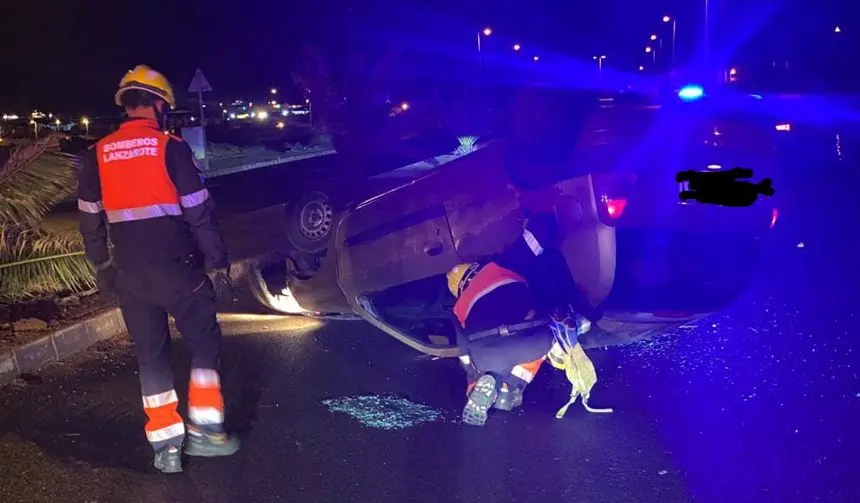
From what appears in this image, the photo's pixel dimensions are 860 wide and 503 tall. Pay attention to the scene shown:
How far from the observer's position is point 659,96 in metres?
5.00

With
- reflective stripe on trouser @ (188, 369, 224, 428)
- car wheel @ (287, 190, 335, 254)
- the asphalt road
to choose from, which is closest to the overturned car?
the asphalt road

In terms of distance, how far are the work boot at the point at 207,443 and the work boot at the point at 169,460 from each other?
0.46ft

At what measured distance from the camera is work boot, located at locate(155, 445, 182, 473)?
347 cm

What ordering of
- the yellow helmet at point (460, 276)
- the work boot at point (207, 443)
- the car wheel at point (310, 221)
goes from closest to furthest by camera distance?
the work boot at point (207, 443) → the yellow helmet at point (460, 276) → the car wheel at point (310, 221)

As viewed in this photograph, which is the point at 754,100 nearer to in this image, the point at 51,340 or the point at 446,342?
the point at 446,342

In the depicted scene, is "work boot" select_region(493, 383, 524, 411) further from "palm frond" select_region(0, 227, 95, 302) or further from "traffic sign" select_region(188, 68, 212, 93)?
"traffic sign" select_region(188, 68, 212, 93)

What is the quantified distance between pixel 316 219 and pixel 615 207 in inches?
125

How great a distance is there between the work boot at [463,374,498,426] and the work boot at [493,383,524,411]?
0.10m

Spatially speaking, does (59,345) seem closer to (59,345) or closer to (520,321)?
(59,345)

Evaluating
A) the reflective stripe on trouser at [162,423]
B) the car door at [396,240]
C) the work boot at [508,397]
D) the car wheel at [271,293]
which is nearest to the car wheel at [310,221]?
the car wheel at [271,293]

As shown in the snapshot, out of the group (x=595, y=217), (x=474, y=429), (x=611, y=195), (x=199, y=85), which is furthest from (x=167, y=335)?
(x=199, y=85)

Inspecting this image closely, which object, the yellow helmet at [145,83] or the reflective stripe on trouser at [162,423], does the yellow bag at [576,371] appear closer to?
the reflective stripe on trouser at [162,423]

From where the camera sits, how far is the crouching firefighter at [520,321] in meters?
3.91

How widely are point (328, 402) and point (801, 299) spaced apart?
3.67 metres
